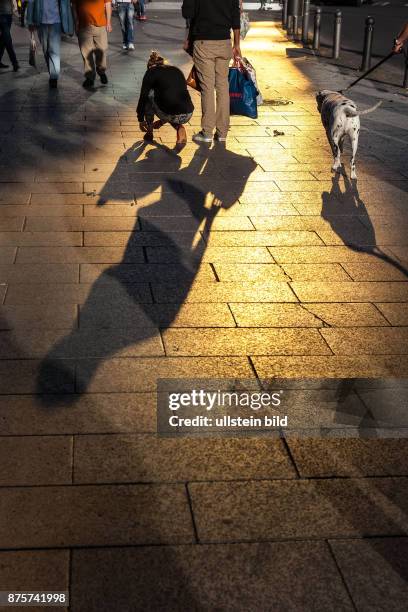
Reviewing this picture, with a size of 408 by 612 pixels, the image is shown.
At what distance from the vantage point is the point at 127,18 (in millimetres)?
20188

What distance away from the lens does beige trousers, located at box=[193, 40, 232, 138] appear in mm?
10297

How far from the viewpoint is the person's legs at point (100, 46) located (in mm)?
14906

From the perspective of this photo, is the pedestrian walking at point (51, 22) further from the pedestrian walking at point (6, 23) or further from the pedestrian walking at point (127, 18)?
the pedestrian walking at point (127, 18)

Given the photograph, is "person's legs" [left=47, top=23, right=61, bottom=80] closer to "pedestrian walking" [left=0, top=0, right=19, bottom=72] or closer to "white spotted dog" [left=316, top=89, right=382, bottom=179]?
"pedestrian walking" [left=0, top=0, right=19, bottom=72]

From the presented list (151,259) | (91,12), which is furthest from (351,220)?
(91,12)

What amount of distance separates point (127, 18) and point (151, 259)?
14.7 meters

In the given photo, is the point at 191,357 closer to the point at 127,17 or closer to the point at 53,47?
the point at 53,47

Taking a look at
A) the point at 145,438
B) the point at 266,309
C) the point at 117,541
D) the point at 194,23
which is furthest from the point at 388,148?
the point at 117,541

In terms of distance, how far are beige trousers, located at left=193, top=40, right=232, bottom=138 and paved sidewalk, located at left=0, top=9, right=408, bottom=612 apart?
39 centimetres

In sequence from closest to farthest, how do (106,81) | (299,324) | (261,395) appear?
(261,395)
(299,324)
(106,81)

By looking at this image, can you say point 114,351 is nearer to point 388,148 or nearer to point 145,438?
point 145,438

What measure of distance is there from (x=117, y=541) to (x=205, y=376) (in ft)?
4.92

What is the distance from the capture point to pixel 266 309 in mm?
5828

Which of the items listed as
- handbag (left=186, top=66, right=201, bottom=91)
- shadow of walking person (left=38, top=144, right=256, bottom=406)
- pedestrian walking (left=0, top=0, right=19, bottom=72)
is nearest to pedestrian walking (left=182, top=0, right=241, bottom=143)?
handbag (left=186, top=66, right=201, bottom=91)
